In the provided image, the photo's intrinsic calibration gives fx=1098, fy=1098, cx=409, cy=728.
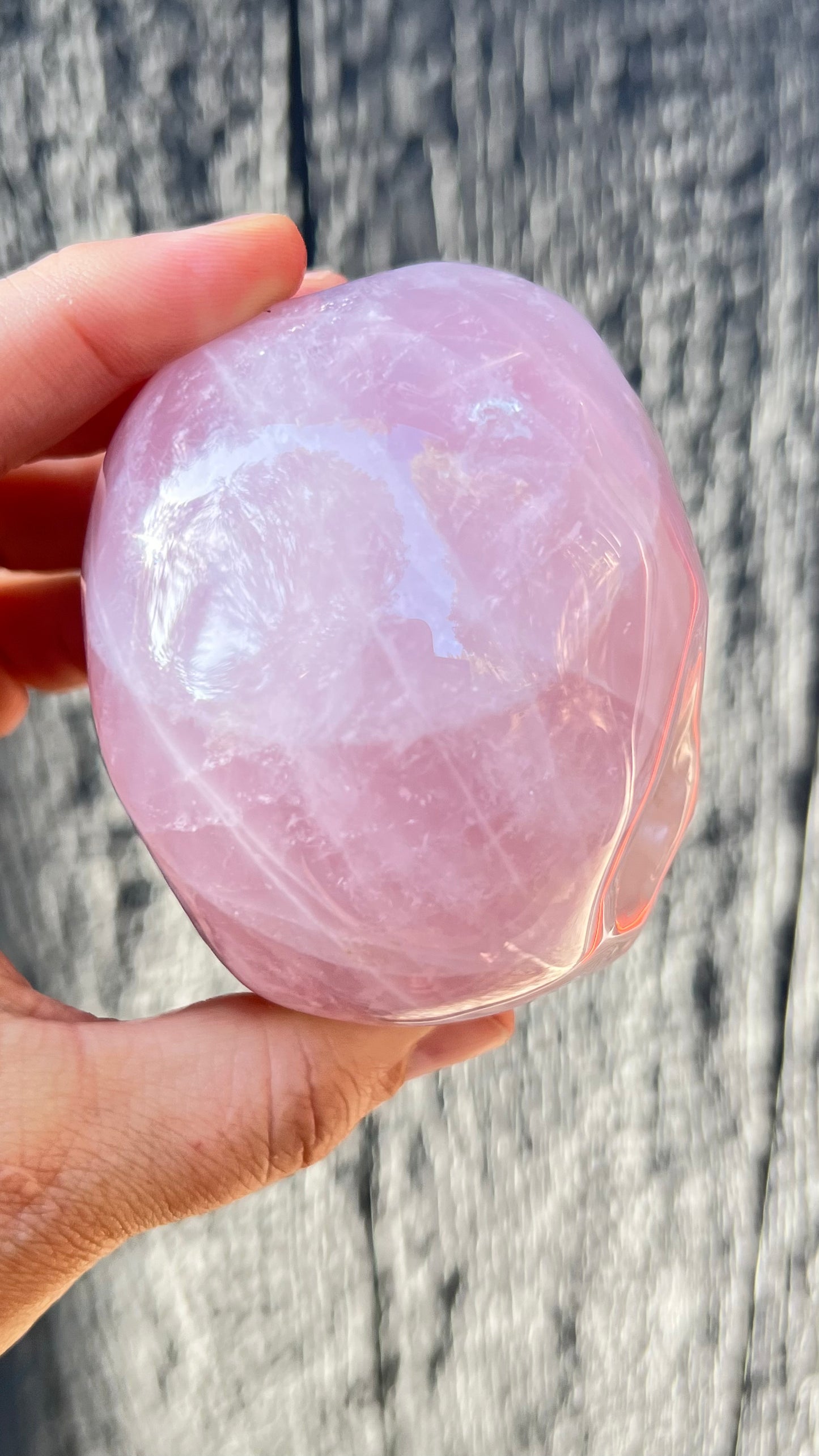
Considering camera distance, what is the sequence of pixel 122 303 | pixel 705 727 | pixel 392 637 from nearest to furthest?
pixel 392 637
pixel 122 303
pixel 705 727

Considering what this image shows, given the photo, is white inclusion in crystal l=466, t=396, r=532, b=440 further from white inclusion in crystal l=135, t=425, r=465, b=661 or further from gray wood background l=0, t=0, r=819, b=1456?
gray wood background l=0, t=0, r=819, b=1456

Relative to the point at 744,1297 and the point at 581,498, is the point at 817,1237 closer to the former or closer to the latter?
the point at 744,1297

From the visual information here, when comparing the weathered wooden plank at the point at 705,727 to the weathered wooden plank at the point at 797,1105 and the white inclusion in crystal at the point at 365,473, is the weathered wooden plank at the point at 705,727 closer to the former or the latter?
the weathered wooden plank at the point at 797,1105

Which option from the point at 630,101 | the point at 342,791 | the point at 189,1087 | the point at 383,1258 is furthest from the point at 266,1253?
the point at 630,101

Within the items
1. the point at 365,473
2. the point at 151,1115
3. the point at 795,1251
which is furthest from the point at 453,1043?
the point at 795,1251

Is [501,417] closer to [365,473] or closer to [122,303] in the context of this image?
[365,473]

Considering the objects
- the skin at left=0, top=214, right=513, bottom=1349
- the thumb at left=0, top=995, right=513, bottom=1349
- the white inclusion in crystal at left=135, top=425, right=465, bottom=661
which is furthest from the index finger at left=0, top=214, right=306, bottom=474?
the thumb at left=0, top=995, right=513, bottom=1349
